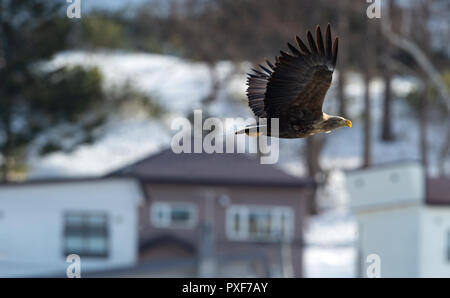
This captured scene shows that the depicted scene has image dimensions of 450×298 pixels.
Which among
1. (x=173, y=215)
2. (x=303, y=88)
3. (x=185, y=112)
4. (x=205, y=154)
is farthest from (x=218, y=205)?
(x=303, y=88)

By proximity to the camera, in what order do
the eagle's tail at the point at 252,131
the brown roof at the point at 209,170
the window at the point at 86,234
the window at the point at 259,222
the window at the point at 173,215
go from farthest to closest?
1. the brown roof at the point at 209,170
2. the window at the point at 173,215
3. the window at the point at 259,222
4. the window at the point at 86,234
5. the eagle's tail at the point at 252,131

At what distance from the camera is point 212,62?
40.7m

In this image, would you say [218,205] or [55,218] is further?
[218,205]

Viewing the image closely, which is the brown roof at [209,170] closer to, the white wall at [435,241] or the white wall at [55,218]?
the white wall at [55,218]

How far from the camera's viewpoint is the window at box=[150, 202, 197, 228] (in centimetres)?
2688

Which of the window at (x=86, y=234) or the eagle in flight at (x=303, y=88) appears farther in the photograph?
the window at (x=86, y=234)

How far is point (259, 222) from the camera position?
26.8 m

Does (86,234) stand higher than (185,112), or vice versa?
(185,112)

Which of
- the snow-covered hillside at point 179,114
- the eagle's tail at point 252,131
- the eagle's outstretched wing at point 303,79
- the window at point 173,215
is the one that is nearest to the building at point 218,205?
the window at point 173,215

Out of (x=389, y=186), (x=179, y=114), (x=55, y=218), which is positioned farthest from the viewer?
(x=179, y=114)

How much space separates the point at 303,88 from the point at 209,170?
18213mm

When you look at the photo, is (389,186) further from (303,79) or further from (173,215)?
(303,79)

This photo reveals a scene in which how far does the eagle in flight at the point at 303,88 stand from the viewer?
919 centimetres

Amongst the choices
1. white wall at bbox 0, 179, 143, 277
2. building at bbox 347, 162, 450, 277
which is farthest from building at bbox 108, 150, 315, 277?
building at bbox 347, 162, 450, 277
